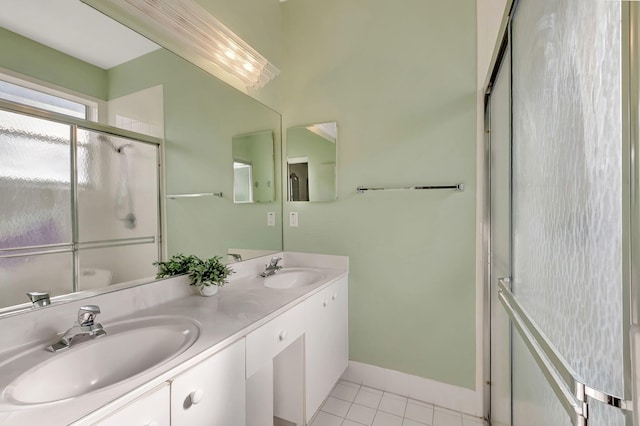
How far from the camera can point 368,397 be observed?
5.78ft

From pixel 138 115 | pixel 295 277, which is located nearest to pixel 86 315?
pixel 138 115

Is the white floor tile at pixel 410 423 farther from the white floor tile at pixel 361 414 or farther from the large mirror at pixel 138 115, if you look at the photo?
the large mirror at pixel 138 115

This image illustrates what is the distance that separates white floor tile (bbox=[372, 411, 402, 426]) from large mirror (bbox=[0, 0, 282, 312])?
1214mm

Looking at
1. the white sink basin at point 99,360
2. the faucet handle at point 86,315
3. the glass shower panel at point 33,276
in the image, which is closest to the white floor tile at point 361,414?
the white sink basin at point 99,360

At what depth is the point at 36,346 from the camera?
31.3 inches

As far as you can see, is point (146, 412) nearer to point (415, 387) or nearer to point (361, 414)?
point (361, 414)

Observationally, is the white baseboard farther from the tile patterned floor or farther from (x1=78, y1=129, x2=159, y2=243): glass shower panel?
(x1=78, y1=129, x2=159, y2=243): glass shower panel

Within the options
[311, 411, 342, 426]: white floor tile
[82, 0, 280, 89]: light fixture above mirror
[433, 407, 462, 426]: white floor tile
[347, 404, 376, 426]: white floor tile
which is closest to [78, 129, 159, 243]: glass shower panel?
[82, 0, 280, 89]: light fixture above mirror

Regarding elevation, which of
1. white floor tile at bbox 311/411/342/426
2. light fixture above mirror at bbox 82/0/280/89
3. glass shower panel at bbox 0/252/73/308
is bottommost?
white floor tile at bbox 311/411/342/426

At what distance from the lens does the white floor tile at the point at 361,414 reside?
157cm

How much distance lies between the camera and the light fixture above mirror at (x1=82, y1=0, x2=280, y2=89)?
116 centimetres

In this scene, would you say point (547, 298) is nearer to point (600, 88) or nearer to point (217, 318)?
point (600, 88)

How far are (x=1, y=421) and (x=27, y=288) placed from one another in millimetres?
485

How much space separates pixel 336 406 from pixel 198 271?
118 centimetres
